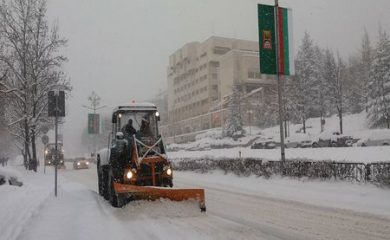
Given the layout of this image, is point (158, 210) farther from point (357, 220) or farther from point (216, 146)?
point (216, 146)

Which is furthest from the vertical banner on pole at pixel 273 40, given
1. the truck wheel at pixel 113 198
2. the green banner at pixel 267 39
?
the truck wheel at pixel 113 198

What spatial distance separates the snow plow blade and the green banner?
38.3 feet

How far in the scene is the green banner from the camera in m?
22.3

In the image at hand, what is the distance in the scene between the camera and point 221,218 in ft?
35.4

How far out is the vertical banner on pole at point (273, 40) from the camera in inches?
880

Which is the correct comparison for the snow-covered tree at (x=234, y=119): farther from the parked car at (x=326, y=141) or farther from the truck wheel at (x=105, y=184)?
the truck wheel at (x=105, y=184)

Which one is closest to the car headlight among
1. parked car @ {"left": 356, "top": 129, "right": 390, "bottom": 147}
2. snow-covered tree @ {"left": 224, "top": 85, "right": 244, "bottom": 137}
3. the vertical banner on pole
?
the vertical banner on pole

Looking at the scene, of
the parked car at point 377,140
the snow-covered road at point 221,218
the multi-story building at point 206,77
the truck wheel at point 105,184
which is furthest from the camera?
the multi-story building at point 206,77

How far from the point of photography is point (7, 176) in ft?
61.6

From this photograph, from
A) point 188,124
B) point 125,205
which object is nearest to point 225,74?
point 188,124

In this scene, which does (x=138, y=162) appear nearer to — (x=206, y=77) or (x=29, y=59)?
(x=29, y=59)

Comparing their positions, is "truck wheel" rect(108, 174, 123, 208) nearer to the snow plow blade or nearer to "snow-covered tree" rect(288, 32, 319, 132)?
the snow plow blade

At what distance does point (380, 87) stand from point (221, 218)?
5350cm

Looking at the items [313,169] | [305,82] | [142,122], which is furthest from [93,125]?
[305,82]
